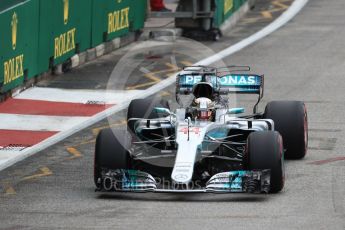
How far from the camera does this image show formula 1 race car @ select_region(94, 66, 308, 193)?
16.7 meters

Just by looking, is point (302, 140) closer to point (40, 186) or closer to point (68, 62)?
point (40, 186)

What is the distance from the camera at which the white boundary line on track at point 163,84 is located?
67.1 feet

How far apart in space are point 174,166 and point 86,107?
7.85 metres

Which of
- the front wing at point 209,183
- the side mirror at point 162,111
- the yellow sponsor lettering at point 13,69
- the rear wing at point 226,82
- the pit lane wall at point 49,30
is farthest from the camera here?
the pit lane wall at point 49,30

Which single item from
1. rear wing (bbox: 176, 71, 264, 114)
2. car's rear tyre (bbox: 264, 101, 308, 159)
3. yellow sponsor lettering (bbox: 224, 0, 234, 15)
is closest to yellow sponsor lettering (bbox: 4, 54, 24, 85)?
rear wing (bbox: 176, 71, 264, 114)

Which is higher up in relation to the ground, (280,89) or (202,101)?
(202,101)

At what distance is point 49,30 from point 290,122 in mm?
8836

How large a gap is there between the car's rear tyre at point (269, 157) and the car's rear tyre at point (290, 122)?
2.07m

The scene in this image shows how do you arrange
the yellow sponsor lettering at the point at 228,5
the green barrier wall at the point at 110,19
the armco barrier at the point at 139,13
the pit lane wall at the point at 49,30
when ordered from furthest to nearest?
1. the yellow sponsor lettering at the point at 228,5
2. the armco barrier at the point at 139,13
3. the green barrier wall at the point at 110,19
4. the pit lane wall at the point at 49,30

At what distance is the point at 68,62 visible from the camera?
93.1 ft

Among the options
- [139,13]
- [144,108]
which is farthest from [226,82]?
[139,13]

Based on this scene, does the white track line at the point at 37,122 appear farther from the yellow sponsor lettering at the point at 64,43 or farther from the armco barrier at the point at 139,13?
the armco barrier at the point at 139,13

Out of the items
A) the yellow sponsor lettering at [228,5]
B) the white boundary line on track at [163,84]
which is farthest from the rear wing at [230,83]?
the yellow sponsor lettering at [228,5]

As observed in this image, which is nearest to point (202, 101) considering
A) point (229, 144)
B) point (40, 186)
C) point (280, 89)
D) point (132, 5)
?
point (229, 144)
